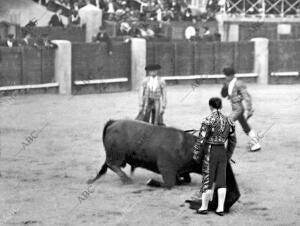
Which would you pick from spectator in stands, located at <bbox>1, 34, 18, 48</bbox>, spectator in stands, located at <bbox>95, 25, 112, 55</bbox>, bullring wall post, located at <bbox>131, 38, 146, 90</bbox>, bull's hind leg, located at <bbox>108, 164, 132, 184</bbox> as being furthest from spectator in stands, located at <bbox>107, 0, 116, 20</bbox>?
bull's hind leg, located at <bbox>108, 164, 132, 184</bbox>

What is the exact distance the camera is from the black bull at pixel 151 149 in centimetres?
1044

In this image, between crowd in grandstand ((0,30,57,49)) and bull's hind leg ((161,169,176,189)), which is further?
crowd in grandstand ((0,30,57,49))

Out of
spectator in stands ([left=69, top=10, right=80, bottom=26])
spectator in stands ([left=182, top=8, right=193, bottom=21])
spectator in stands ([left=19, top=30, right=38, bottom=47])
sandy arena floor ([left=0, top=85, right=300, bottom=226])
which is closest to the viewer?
sandy arena floor ([left=0, top=85, right=300, bottom=226])

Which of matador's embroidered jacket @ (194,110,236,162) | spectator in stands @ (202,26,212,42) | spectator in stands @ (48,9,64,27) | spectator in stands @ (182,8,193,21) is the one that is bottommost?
matador's embroidered jacket @ (194,110,236,162)

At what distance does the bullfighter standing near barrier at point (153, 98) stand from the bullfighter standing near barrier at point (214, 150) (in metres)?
Result: 4.87

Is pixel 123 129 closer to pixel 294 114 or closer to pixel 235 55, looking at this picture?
pixel 294 114

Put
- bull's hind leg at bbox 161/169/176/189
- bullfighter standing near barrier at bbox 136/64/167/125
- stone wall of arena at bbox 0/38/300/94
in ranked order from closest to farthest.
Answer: bull's hind leg at bbox 161/169/176/189
bullfighter standing near barrier at bbox 136/64/167/125
stone wall of arena at bbox 0/38/300/94

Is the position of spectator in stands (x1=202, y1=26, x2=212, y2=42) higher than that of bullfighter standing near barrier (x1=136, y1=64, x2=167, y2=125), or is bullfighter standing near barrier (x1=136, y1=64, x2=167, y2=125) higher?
spectator in stands (x1=202, y1=26, x2=212, y2=42)

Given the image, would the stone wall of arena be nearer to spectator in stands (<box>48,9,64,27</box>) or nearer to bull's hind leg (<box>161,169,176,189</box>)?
spectator in stands (<box>48,9,64,27</box>)

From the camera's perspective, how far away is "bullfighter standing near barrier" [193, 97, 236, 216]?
8.90 meters

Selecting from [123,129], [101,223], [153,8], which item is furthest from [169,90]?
[101,223]

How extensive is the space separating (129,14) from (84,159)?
1562 centimetres

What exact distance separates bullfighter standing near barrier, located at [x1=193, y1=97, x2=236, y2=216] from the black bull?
4.59 feet

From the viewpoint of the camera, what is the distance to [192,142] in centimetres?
1050
